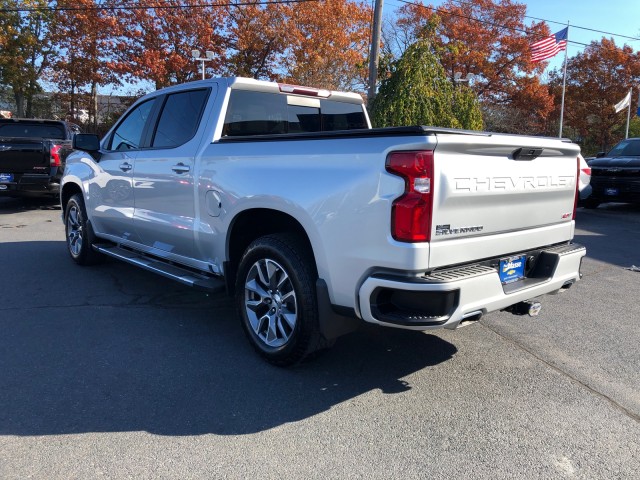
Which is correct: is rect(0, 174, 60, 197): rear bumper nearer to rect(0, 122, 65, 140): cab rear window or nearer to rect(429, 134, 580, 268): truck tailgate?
rect(0, 122, 65, 140): cab rear window

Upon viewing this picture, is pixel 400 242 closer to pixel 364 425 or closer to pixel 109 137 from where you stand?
pixel 364 425

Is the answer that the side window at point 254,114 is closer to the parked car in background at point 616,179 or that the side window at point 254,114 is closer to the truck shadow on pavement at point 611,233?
the truck shadow on pavement at point 611,233

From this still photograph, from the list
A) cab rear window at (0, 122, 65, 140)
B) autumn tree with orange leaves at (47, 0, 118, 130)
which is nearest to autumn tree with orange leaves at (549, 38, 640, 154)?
autumn tree with orange leaves at (47, 0, 118, 130)

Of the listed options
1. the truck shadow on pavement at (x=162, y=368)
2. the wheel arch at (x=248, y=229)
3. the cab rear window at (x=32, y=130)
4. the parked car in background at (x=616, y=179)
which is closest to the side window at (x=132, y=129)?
the truck shadow on pavement at (x=162, y=368)

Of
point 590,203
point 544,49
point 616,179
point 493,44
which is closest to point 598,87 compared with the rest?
point 493,44

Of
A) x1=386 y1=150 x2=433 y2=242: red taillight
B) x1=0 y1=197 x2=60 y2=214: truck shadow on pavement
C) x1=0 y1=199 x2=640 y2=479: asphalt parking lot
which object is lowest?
x1=0 y1=199 x2=640 y2=479: asphalt parking lot

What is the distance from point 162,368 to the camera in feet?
12.5

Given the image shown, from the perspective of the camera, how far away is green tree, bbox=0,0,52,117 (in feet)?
89.8

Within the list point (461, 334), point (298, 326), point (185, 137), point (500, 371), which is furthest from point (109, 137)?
point (500, 371)

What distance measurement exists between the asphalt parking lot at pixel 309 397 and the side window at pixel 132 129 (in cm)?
167

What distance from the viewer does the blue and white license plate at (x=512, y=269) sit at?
3404 mm

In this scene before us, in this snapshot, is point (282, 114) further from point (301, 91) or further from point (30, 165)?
point (30, 165)

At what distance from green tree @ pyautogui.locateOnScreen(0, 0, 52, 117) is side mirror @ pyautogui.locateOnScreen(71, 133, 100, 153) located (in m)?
25.4

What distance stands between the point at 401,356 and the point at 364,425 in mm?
1070
